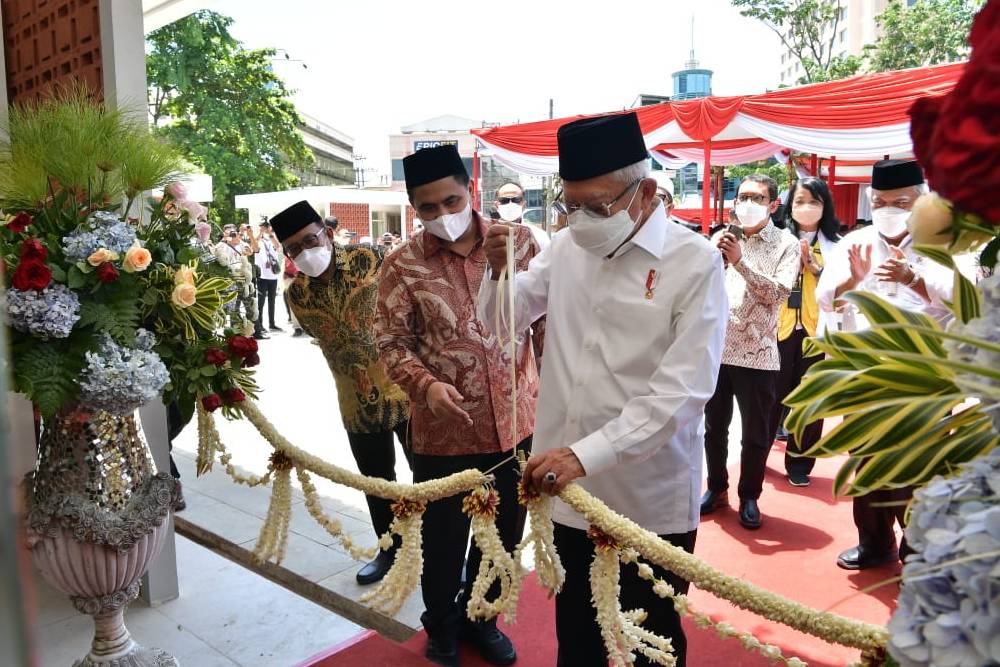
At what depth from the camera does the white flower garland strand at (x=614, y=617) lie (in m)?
1.60

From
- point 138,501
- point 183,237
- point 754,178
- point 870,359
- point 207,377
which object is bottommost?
point 138,501

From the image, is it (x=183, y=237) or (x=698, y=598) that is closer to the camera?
(x=183, y=237)

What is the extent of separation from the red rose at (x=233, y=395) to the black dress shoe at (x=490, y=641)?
1.19 m

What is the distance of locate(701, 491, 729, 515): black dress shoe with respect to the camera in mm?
4301

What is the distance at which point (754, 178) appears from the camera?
422 centimetres

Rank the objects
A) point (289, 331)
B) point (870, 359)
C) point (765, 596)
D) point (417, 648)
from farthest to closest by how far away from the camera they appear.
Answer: point (289, 331)
point (417, 648)
point (765, 596)
point (870, 359)

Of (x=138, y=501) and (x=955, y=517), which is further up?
(x=955, y=517)

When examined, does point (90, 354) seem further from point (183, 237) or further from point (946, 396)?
point (946, 396)

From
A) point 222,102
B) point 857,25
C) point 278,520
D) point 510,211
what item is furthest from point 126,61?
point 857,25

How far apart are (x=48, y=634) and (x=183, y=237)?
1.83 m

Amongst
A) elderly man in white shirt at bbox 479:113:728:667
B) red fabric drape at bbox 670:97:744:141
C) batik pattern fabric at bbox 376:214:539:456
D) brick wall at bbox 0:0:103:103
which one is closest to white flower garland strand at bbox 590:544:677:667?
elderly man in white shirt at bbox 479:113:728:667

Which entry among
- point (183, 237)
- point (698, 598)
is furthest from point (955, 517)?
point (698, 598)

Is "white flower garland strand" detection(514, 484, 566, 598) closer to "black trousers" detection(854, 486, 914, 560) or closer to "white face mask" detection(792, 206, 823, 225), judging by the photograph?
"black trousers" detection(854, 486, 914, 560)

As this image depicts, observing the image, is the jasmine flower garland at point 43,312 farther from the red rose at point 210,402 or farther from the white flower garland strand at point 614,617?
the white flower garland strand at point 614,617
